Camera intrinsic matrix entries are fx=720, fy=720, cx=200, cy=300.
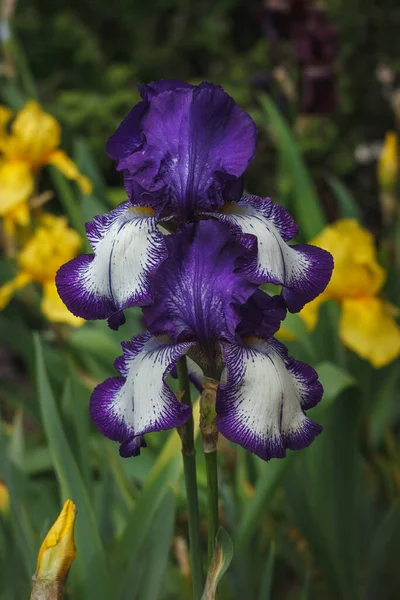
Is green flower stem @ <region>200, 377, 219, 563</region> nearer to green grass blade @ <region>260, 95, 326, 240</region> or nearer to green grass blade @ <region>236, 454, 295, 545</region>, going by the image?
green grass blade @ <region>236, 454, 295, 545</region>

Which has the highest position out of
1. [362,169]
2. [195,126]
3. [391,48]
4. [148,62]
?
[195,126]

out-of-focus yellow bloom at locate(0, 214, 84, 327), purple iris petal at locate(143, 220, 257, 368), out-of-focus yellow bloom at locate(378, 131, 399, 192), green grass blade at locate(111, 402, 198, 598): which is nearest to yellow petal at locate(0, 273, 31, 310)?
out-of-focus yellow bloom at locate(0, 214, 84, 327)

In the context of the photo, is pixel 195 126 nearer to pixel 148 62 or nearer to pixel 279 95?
pixel 279 95

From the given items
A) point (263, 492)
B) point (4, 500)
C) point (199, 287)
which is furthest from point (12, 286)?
point (199, 287)

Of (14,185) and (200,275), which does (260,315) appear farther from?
(14,185)

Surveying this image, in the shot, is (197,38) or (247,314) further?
(197,38)

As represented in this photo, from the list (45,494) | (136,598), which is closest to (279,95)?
(45,494)
